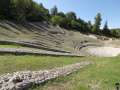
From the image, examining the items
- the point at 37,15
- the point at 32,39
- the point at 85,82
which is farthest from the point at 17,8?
the point at 85,82

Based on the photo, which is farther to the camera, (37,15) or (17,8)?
(37,15)

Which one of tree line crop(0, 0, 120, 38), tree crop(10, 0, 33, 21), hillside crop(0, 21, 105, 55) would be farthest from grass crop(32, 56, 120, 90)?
tree crop(10, 0, 33, 21)

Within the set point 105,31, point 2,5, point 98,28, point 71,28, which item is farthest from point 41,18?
point 105,31

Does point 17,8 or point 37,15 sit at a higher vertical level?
point 37,15

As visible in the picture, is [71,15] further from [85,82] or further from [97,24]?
[85,82]

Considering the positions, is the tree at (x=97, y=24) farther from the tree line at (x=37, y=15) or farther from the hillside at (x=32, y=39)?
the hillside at (x=32, y=39)

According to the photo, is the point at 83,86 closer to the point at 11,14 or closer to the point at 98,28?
the point at 11,14

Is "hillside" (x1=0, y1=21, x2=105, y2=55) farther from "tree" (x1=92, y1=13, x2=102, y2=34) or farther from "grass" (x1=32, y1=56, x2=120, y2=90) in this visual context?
"tree" (x1=92, y1=13, x2=102, y2=34)

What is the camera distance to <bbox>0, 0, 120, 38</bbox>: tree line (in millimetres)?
77125

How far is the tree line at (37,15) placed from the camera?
77125mm

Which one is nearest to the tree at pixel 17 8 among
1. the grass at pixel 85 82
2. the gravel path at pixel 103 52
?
the gravel path at pixel 103 52

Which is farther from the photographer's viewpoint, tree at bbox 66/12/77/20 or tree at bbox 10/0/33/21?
tree at bbox 66/12/77/20

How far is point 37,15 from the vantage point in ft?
334

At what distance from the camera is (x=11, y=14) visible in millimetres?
77688
